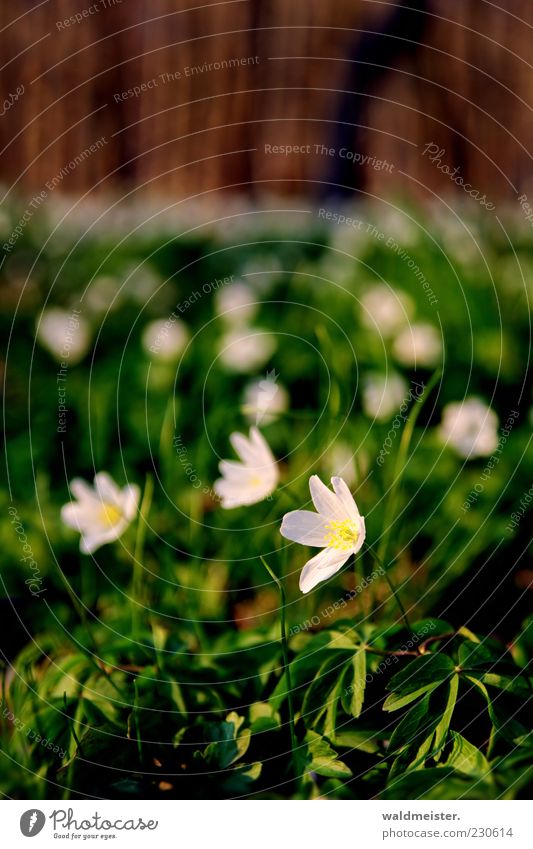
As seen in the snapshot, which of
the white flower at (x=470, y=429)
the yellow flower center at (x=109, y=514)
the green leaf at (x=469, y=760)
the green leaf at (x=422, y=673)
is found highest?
the white flower at (x=470, y=429)

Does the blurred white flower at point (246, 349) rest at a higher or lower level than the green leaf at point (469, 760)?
higher

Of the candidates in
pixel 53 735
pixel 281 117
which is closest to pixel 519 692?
pixel 53 735

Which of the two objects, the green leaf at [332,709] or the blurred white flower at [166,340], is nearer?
the green leaf at [332,709]

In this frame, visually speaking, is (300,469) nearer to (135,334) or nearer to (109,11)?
(135,334)

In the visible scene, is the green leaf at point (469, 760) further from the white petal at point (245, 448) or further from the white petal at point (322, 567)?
the white petal at point (245, 448)

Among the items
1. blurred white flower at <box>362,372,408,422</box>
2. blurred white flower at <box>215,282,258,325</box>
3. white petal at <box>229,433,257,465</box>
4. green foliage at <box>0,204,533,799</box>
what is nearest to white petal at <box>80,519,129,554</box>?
green foliage at <box>0,204,533,799</box>

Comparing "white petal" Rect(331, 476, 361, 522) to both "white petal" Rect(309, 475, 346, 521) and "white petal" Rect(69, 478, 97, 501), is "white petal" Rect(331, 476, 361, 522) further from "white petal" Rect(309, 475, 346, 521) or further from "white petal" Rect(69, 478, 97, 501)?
"white petal" Rect(69, 478, 97, 501)

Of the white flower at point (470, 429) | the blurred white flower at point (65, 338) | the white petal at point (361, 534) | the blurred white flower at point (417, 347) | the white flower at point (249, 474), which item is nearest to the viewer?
the white petal at point (361, 534)

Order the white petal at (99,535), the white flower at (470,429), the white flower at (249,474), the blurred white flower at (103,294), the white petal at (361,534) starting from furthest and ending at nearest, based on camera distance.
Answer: the blurred white flower at (103,294), the white flower at (470,429), the white petal at (99,535), the white flower at (249,474), the white petal at (361,534)
